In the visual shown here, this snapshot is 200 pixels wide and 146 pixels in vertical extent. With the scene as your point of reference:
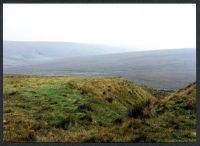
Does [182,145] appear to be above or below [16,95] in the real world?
below

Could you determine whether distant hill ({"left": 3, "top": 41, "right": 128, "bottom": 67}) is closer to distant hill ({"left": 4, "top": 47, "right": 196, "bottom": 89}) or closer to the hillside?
distant hill ({"left": 4, "top": 47, "right": 196, "bottom": 89})

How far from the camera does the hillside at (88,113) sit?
35.5 ft

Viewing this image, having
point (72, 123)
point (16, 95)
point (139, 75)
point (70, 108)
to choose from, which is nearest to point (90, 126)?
point (72, 123)

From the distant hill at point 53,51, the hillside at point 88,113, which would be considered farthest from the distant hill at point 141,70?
the hillside at point 88,113

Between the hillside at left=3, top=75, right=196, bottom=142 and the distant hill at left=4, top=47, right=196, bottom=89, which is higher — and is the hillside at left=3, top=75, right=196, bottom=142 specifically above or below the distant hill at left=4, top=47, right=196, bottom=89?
below

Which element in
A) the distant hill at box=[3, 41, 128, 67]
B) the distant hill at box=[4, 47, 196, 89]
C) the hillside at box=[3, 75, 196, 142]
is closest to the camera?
the hillside at box=[3, 75, 196, 142]

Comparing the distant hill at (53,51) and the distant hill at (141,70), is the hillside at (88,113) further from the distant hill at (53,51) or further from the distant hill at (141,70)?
the distant hill at (141,70)

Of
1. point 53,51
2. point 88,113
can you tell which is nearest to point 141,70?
point 88,113

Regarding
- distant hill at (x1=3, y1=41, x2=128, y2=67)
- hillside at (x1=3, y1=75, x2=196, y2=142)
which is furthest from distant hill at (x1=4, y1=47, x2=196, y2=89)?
hillside at (x1=3, y1=75, x2=196, y2=142)

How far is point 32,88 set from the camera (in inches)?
583

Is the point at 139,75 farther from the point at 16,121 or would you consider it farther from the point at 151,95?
the point at 16,121

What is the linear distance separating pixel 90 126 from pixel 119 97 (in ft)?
11.9

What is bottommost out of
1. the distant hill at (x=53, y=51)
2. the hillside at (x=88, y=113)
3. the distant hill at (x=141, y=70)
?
the hillside at (x=88, y=113)

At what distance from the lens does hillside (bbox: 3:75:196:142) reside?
35.5 ft
